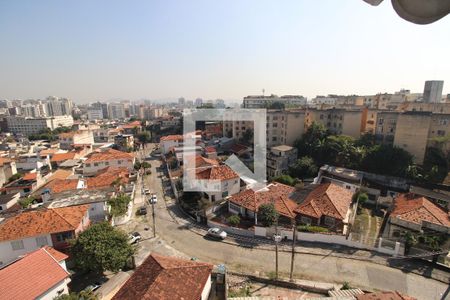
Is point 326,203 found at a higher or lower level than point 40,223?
lower

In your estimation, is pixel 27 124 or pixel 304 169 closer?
pixel 304 169

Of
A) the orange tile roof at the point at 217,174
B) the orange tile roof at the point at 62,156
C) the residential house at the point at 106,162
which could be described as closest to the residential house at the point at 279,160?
the orange tile roof at the point at 217,174

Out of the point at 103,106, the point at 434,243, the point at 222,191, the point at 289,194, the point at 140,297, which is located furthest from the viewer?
the point at 103,106

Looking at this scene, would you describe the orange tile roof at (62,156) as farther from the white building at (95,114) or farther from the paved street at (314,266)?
the white building at (95,114)

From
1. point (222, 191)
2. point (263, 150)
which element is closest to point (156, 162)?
point (263, 150)

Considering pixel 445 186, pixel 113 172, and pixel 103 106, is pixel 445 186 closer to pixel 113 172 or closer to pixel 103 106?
pixel 113 172

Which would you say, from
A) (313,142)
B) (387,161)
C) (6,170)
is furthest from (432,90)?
(6,170)

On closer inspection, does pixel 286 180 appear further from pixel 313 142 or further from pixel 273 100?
pixel 273 100
